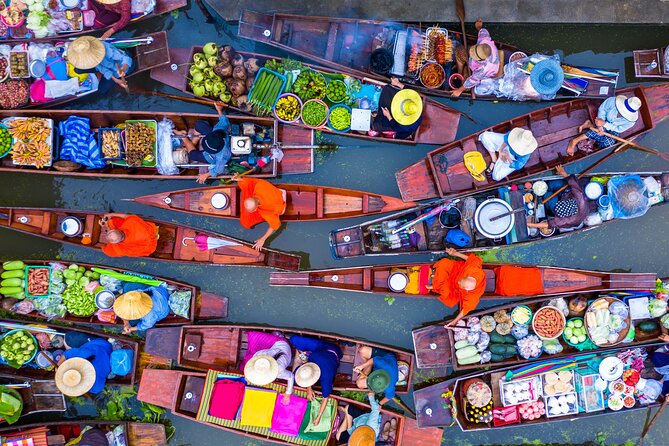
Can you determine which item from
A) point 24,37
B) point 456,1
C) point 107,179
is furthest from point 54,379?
point 456,1

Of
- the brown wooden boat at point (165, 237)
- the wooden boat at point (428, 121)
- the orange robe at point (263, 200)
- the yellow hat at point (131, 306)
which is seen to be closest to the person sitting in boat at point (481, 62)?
the wooden boat at point (428, 121)

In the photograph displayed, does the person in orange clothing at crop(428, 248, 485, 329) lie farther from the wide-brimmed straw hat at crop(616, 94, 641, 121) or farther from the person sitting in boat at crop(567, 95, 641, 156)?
the wide-brimmed straw hat at crop(616, 94, 641, 121)

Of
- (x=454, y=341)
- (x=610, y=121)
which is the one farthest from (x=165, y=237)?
(x=610, y=121)

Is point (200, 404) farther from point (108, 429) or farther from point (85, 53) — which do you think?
point (85, 53)

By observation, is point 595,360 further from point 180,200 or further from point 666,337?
point 180,200

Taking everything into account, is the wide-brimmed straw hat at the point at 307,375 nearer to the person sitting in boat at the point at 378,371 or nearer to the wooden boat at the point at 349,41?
the person sitting in boat at the point at 378,371
